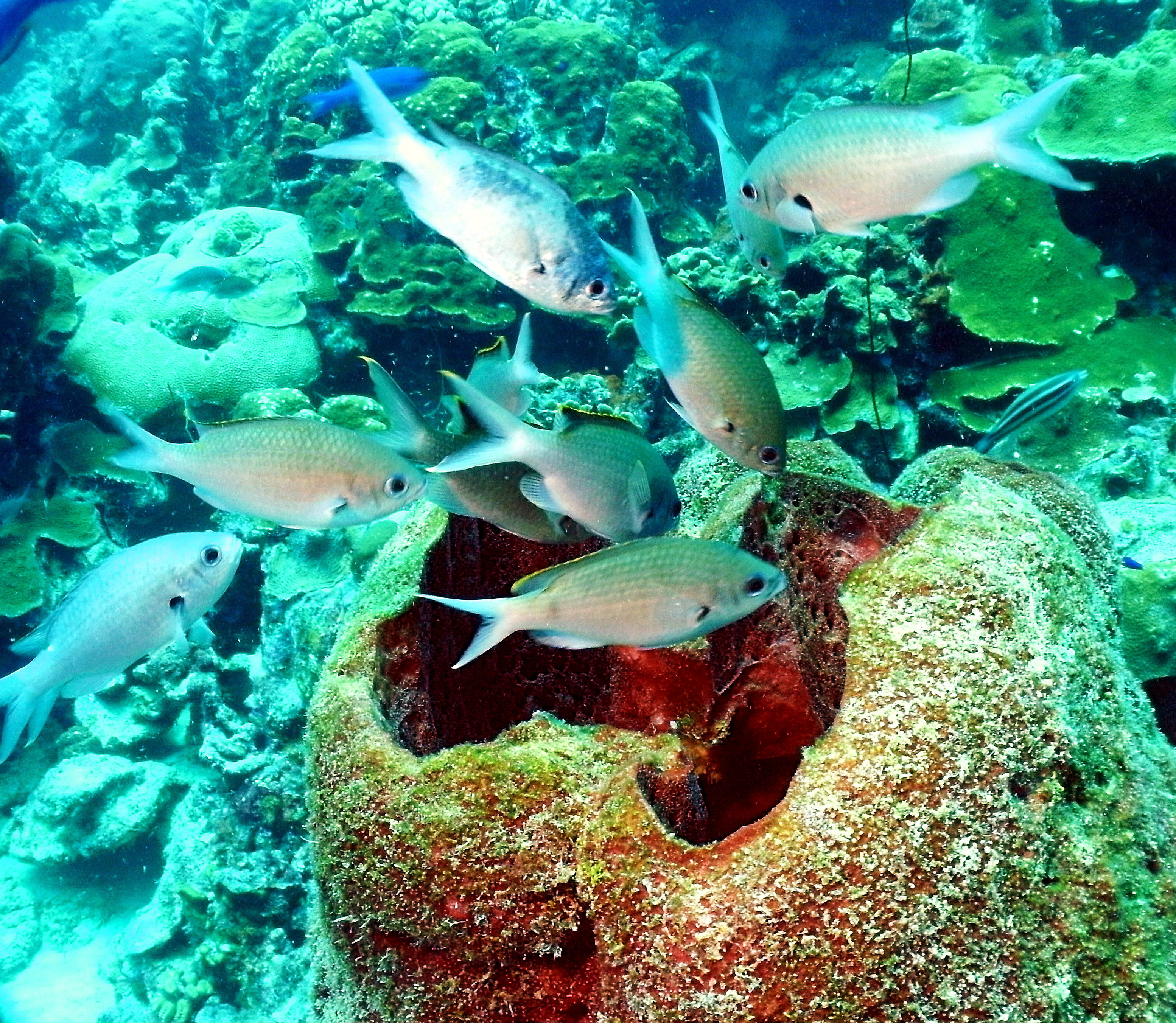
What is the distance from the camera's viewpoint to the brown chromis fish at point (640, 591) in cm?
164

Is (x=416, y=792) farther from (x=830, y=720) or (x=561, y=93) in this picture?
(x=561, y=93)

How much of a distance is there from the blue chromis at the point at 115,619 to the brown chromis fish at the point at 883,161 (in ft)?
7.20

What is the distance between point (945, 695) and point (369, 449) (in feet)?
5.75

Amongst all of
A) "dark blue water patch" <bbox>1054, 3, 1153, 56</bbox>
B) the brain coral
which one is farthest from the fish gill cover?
"dark blue water patch" <bbox>1054, 3, 1153, 56</bbox>

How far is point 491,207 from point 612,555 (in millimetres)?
932

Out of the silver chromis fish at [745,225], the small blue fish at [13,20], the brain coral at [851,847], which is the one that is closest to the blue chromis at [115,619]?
the brain coral at [851,847]

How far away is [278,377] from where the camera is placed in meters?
8.45

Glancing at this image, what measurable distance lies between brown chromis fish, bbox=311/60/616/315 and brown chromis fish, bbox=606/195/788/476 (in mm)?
147

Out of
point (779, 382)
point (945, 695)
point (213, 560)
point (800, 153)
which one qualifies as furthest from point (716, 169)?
point (945, 695)

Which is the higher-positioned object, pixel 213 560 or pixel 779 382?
pixel 213 560

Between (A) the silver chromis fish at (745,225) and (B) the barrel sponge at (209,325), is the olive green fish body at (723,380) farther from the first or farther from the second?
(B) the barrel sponge at (209,325)

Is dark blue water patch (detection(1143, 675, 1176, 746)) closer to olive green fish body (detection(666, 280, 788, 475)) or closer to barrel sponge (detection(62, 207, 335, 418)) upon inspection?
olive green fish body (detection(666, 280, 788, 475))

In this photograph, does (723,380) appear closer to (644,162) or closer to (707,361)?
(707,361)

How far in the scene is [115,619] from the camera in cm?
240
